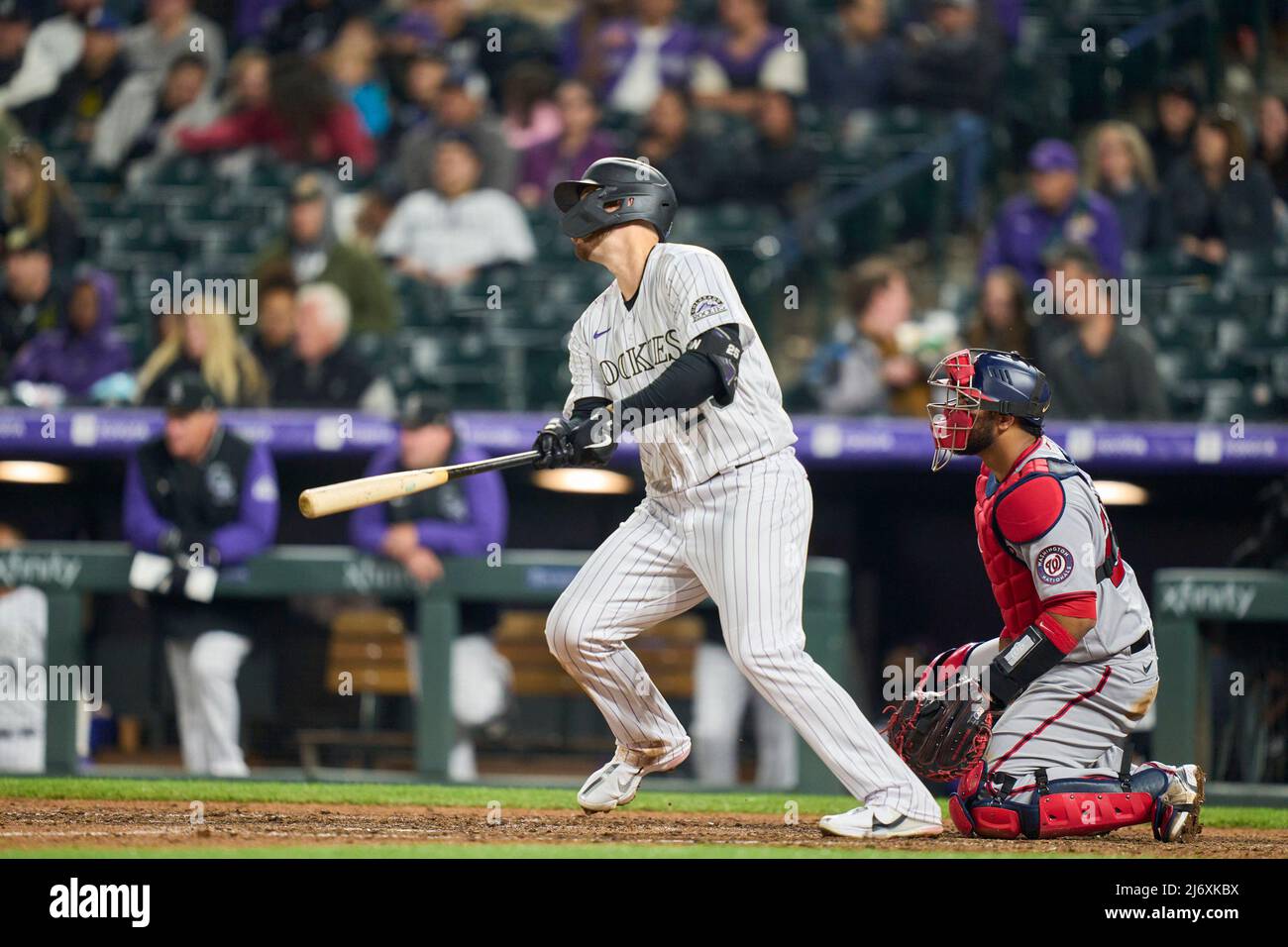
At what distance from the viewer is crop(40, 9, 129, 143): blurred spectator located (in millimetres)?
10406

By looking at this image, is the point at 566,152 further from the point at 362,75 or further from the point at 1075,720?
the point at 1075,720

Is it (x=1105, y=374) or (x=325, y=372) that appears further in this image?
(x=325, y=372)

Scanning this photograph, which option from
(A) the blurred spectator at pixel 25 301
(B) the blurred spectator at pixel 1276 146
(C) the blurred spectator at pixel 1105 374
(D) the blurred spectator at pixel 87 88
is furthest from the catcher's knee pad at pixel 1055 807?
(D) the blurred spectator at pixel 87 88

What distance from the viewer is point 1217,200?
8.87 meters

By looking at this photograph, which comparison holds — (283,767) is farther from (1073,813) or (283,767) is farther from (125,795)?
(1073,813)

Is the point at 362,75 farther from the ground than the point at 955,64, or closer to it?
farther from the ground

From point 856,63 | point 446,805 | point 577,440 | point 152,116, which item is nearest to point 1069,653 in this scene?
point 577,440

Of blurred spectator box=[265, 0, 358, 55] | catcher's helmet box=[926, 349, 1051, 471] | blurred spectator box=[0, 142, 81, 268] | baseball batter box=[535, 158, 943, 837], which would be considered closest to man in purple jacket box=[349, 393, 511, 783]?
baseball batter box=[535, 158, 943, 837]

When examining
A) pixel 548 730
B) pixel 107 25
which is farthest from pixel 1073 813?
pixel 107 25

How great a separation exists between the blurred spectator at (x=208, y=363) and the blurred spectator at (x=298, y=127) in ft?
7.51

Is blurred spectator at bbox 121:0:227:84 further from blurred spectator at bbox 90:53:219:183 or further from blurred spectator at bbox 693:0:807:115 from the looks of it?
blurred spectator at bbox 693:0:807:115

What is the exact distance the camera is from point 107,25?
10.6 meters

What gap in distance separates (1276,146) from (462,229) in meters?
4.12
